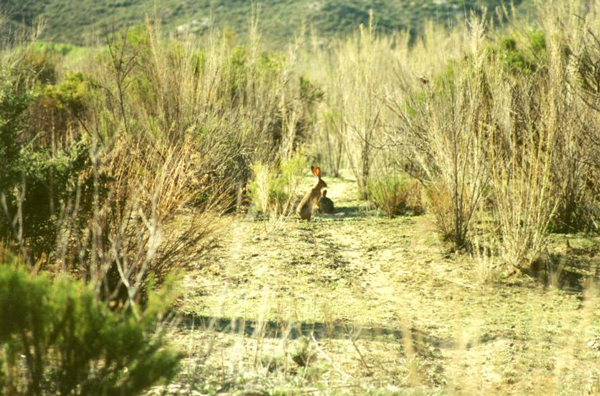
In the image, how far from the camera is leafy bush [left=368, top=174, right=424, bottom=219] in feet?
23.7

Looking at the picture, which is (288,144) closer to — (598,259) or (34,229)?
(598,259)

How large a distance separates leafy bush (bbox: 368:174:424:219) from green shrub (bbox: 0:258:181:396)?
5113mm

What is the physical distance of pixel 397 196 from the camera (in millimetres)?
7254

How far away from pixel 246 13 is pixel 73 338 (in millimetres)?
29522

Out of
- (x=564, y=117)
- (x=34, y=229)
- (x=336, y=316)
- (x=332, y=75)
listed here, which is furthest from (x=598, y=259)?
(x=332, y=75)

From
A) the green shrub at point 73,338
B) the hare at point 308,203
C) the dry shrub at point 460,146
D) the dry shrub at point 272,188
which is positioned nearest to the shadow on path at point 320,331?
the green shrub at point 73,338

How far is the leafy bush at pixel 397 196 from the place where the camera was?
722 centimetres

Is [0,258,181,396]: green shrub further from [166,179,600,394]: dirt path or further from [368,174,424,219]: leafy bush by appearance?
[368,174,424,219]: leafy bush

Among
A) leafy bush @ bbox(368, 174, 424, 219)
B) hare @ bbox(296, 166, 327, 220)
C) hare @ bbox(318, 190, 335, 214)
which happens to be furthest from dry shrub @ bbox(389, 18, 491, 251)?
hare @ bbox(318, 190, 335, 214)

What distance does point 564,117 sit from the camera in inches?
210

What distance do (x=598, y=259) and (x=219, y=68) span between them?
171 inches

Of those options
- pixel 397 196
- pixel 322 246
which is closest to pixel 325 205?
pixel 397 196

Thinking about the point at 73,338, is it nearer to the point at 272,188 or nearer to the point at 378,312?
the point at 378,312

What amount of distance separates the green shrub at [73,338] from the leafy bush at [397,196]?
5113 mm
